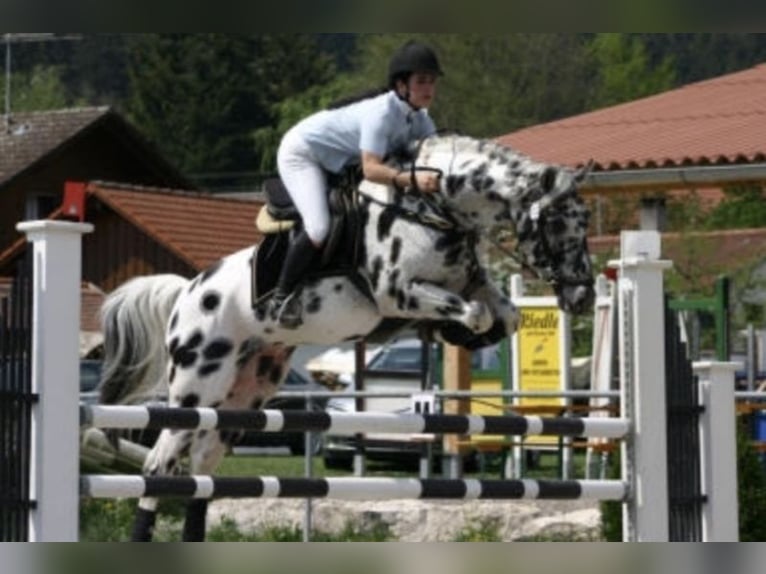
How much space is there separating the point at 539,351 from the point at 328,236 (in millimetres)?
7531

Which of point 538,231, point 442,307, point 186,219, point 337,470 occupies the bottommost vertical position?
point 337,470

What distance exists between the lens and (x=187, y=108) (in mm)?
65812

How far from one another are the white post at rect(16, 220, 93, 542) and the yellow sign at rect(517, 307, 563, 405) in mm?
9188

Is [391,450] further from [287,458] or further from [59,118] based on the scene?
[59,118]

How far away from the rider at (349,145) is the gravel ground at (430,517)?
102 inches

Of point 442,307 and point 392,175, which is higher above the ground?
point 392,175

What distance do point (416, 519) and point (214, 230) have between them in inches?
793

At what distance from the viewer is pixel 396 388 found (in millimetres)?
18859

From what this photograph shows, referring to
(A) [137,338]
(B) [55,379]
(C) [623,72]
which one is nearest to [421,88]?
(A) [137,338]

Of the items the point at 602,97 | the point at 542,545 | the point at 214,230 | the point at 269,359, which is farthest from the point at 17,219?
the point at 542,545

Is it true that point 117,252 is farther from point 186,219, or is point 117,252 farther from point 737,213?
point 737,213

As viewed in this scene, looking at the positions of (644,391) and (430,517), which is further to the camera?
(430,517)

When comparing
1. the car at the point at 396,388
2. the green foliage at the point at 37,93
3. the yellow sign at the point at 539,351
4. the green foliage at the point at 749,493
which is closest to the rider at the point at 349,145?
the green foliage at the point at 749,493

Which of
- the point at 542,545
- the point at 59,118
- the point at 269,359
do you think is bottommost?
the point at 542,545
